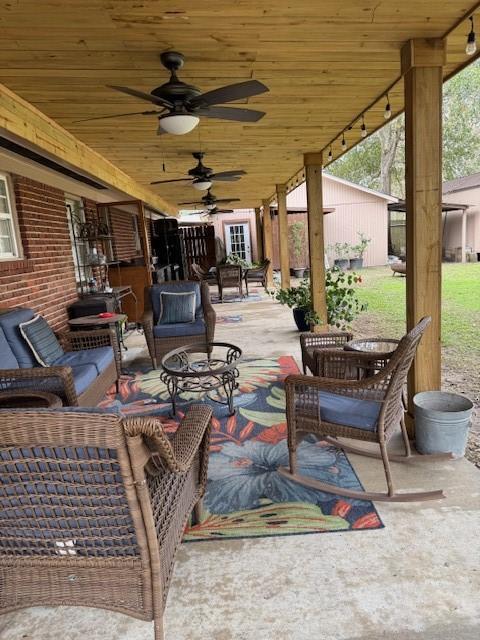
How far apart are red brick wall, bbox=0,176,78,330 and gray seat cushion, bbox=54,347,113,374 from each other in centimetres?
84

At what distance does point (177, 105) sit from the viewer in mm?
2805

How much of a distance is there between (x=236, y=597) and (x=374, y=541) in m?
0.68

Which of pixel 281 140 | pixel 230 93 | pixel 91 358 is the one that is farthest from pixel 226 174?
pixel 91 358

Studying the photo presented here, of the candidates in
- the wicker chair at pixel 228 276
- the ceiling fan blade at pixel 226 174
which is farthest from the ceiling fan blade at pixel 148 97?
the wicker chair at pixel 228 276

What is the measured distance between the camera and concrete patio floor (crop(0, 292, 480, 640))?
1.55m

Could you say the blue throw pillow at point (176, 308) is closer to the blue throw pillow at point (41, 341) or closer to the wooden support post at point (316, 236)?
the blue throw pillow at point (41, 341)

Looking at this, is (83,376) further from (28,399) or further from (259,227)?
(259,227)

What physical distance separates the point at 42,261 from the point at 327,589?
4.43 meters

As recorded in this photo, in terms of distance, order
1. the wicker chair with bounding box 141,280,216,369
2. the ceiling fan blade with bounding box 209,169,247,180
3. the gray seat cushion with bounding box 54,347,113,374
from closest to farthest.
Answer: the gray seat cushion with bounding box 54,347,113,374 → the wicker chair with bounding box 141,280,216,369 → the ceiling fan blade with bounding box 209,169,247,180

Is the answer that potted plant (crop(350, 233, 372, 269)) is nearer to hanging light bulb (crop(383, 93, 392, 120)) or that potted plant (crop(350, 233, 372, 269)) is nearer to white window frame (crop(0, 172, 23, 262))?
hanging light bulb (crop(383, 93, 392, 120))

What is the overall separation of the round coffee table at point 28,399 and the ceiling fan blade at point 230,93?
2068 millimetres

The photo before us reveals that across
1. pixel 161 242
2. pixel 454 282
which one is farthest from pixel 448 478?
pixel 161 242

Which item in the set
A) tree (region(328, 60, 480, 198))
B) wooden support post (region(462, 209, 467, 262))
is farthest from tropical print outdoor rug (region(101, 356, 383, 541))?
tree (region(328, 60, 480, 198))

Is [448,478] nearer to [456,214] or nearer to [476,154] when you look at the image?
[456,214]
